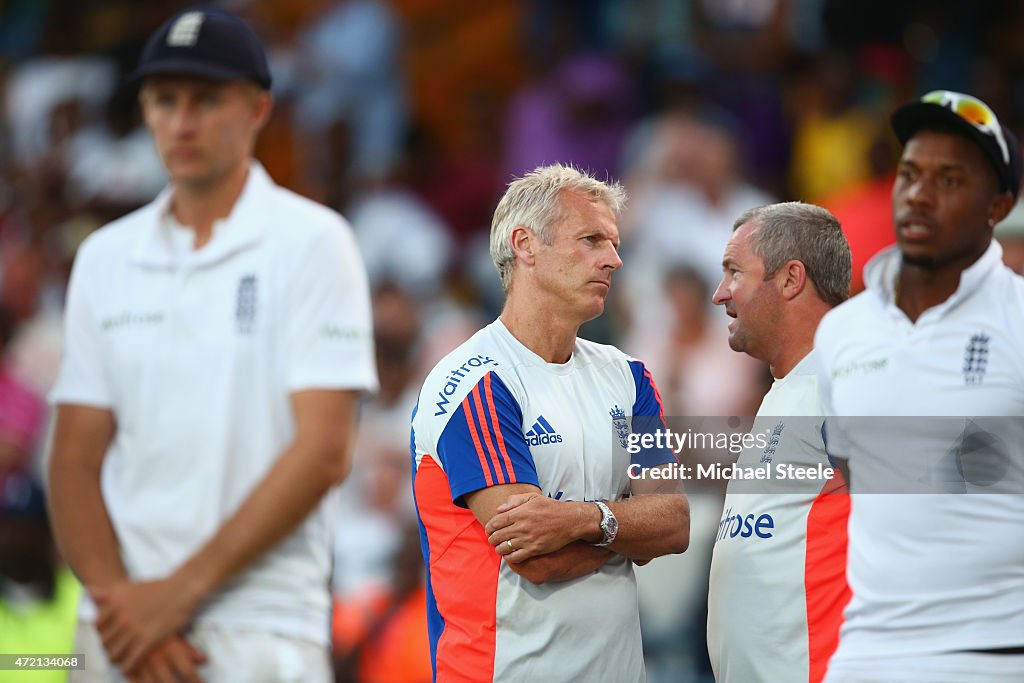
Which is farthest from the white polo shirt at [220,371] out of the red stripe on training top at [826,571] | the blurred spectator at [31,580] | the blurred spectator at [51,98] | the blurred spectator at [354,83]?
the blurred spectator at [51,98]

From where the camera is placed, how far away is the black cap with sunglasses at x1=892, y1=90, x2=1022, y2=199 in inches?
138

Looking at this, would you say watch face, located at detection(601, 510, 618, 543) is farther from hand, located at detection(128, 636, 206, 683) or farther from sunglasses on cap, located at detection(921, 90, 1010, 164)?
hand, located at detection(128, 636, 206, 683)

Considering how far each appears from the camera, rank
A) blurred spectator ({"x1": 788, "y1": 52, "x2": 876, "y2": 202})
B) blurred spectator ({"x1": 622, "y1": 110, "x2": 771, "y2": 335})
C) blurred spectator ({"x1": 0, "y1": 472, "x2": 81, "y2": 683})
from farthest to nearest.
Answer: blurred spectator ({"x1": 788, "y1": 52, "x2": 876, "y2": 202})
blurred spectator ({"x1": 622, "y1": 110, "x2": 771, "y2": 335})
blurred spectator ({"x1": 0, "y1": 472, "x2": 81, "y2": 683})

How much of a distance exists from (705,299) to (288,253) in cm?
355

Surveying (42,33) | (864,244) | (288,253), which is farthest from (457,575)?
(42,33)

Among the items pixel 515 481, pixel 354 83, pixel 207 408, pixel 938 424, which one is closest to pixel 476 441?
pixel 515 481

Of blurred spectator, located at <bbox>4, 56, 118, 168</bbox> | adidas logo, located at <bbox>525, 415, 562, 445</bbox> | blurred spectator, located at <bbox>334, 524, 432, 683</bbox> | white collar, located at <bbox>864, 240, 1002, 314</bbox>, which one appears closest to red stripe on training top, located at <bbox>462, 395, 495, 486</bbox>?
adidas logo, located at <bbox>525, 415, 562, 445</bbox>

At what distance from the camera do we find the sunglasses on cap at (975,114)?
3500mm

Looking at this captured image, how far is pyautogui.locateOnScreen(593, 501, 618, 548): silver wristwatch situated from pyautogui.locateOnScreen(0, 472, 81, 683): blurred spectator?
3.22 metres

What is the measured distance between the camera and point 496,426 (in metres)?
3.46

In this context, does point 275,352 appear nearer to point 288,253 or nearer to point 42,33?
point 288,253

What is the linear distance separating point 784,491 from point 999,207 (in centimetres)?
83

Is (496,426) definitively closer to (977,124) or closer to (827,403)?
(827,403)

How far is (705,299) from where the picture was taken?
7625 millimetres
